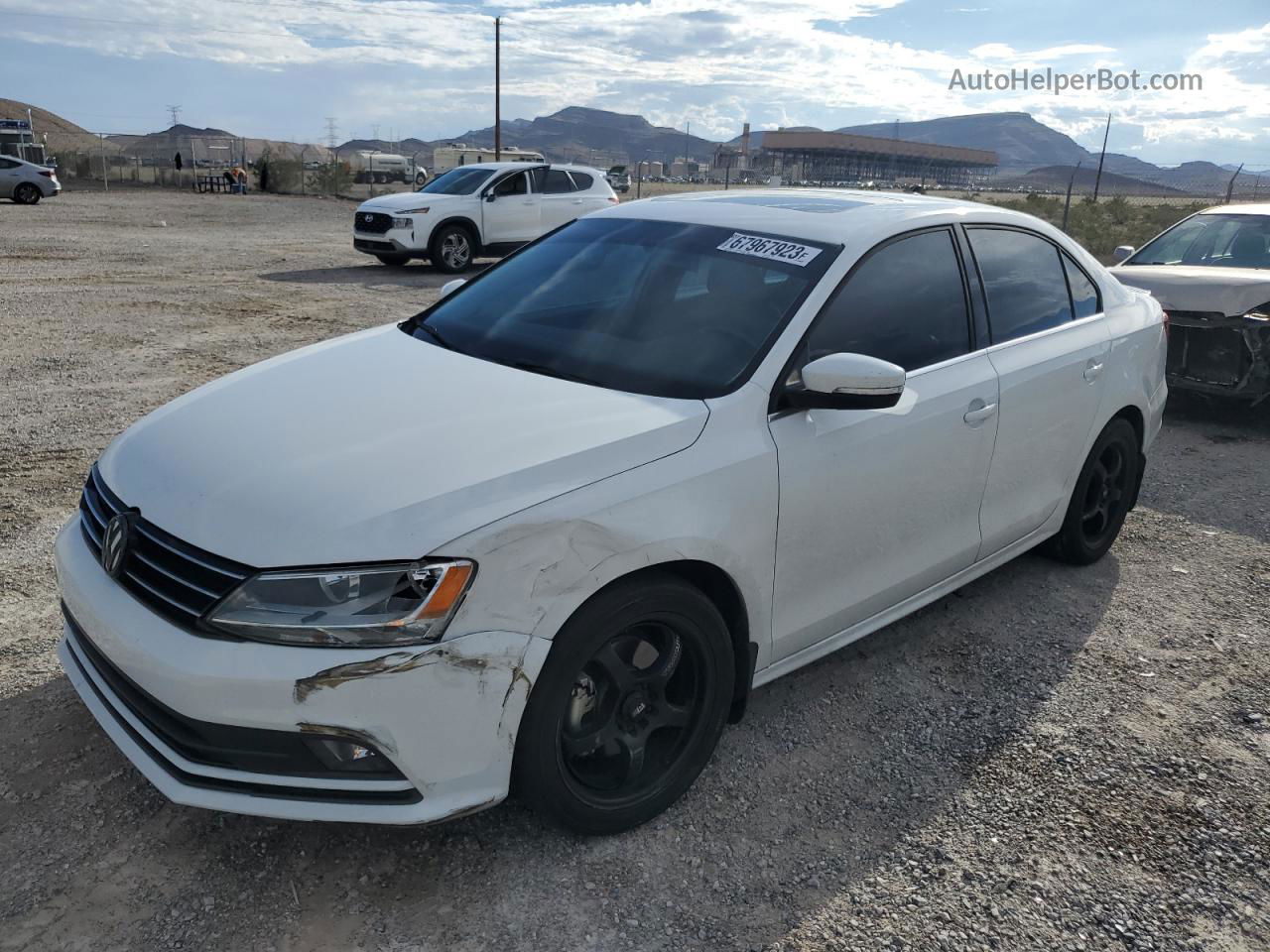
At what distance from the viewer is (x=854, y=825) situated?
2900 millimetres

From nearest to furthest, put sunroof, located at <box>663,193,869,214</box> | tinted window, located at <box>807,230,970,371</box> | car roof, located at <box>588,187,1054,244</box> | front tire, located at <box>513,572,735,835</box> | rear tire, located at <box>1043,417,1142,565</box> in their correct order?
front tire, located at <box>513,572,735,835</box> < tinted window, located at <box>807,230,970,371</box> < car roof, located at <box>588,187,1054,244</box> < sunroof, located at <box>663,193,869,214</box> < rear tire, located at <box>1043,417,1142,565</box>

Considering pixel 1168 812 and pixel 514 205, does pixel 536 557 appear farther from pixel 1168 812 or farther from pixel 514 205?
pixel 514 205

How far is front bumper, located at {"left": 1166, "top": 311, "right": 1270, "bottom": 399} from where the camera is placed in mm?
7027

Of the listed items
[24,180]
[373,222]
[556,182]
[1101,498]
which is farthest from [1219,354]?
[24,180]

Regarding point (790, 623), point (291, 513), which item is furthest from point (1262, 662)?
point (291, 513)

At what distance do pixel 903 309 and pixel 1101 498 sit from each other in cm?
192

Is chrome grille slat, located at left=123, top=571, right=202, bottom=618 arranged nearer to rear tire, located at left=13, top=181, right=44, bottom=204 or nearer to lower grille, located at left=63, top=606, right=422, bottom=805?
lower grille, located at left=63, top=606, right=422, bottom=805

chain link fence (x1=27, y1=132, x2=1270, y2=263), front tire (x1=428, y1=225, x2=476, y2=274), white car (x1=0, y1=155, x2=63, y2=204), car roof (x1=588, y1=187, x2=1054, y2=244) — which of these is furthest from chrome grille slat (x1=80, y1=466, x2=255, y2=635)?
white car (x1=0, y1=155, x2=63, y2=204)

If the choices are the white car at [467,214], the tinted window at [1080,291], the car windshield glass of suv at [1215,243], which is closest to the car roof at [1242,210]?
the car windshield glass of suv at [1215,243]

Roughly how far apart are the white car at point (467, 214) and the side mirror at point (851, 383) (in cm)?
1281

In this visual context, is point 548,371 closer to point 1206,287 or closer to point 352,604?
point 352,604

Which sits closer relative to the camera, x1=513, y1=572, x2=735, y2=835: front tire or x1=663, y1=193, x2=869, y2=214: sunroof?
x1=513, y1=572, x2=735, y2=835: front tire

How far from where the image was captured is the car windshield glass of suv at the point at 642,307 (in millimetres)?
3062

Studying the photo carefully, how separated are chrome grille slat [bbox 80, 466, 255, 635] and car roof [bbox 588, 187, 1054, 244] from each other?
2128 mm
